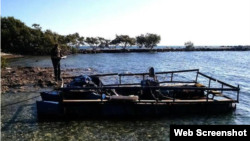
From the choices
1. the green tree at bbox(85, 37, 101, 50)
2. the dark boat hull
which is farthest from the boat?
the green tree at bbox(85, 37, 101, 50)

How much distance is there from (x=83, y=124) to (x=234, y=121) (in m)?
9.62

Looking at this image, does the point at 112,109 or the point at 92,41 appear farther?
the point at 92,41

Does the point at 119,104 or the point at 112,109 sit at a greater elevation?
the point at 119,104

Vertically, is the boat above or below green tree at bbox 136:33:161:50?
below

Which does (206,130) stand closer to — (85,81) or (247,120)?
(247,120)

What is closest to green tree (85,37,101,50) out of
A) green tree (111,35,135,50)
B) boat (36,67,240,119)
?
green tree (111,35,135,50)

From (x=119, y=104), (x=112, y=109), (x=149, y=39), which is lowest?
(x=112, y=109)

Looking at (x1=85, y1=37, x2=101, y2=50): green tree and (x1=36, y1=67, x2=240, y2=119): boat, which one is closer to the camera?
(x1=36, y1=67, x2=240, y2=119): boat

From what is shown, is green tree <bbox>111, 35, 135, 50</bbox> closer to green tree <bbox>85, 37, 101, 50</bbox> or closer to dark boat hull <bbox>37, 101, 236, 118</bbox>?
green tree <bbox>85, 37, 101, 50</bbox>

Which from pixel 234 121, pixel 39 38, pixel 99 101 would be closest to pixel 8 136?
pixel 99 101

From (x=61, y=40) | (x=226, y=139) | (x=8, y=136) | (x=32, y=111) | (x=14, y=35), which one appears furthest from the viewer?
(x=61, y=40)

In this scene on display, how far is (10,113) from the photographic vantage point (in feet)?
51.0

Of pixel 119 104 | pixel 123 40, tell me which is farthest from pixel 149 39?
pixel 119 104

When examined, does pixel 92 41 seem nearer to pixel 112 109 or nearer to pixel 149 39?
pixel 149 39
